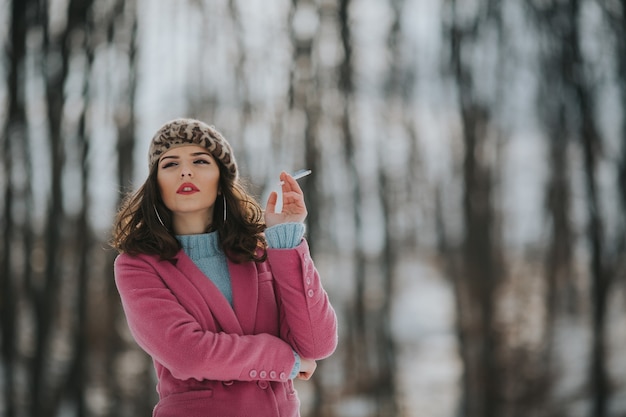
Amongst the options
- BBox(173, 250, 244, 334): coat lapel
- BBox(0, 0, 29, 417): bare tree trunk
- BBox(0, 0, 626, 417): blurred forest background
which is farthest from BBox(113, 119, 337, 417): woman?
BBox(0, 0, 29, 417): bare tree trunk

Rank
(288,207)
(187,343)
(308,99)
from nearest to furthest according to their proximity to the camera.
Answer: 1. (187,343)
2. (288,207)
3. (308,99)

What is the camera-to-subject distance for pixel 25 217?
3.74 metres

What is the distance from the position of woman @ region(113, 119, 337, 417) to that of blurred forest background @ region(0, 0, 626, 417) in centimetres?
228

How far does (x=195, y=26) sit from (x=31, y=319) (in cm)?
185

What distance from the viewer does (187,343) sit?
1.17m

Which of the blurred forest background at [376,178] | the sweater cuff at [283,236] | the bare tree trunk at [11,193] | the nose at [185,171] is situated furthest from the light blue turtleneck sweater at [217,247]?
the bare tree trunk at [11,193]

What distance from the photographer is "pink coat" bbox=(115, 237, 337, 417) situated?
1179 millimetres

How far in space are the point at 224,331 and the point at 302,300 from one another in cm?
15

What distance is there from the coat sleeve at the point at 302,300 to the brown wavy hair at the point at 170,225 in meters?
0.11

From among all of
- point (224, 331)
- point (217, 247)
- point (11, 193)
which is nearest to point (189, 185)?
point (217, 247)

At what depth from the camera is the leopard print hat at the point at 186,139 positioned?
134 centimetres

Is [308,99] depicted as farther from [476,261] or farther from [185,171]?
[185,171]

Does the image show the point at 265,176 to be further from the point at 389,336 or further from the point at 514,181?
the point at 514,181

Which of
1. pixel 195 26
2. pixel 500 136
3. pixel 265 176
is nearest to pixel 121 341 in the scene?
pixel 265 176
